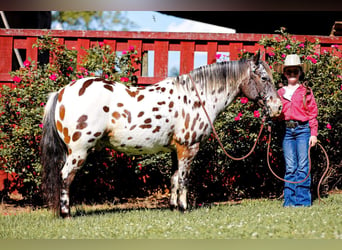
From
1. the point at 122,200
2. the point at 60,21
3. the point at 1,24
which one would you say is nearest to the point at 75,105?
the point at 122,200

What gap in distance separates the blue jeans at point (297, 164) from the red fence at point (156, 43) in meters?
2.08

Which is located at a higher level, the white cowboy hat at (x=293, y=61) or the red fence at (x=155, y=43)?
the red fence at (x=155, y=43)

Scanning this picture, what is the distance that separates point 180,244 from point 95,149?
1822mm

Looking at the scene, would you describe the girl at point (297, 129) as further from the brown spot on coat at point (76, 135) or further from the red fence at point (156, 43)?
the brown spot on coat at point (76, 135)

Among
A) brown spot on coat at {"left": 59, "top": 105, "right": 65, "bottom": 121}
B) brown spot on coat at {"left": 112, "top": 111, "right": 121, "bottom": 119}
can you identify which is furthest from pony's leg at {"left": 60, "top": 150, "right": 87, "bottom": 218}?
brown spot on coat at {"left": 112, "top": 111, "right": 121, "bottom": 119}

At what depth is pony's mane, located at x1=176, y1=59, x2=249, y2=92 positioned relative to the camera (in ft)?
16.4

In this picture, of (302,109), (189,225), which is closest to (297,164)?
(302,109)

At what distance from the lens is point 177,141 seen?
488 centimetres

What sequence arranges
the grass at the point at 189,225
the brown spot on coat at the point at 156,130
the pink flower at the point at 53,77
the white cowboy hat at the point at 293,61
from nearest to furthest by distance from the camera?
the grass at the point at 189,225, the brown spot on coat at the point at 156,130, the white cowboy hat at the point at 293,61, the pink flower at the point at 53,77

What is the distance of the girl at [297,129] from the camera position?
5.16 metres

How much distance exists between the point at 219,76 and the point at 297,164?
1647 mm

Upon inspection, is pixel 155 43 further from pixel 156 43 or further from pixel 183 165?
pixel 183 165

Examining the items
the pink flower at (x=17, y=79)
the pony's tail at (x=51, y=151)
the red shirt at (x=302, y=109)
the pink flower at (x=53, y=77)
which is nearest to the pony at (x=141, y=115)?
the pony's tail at (x=51, y=151)
